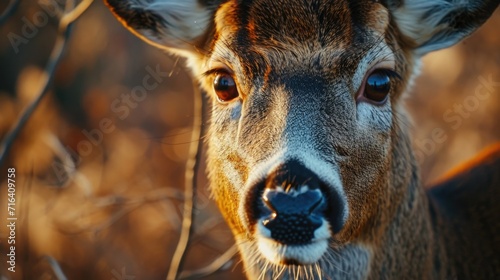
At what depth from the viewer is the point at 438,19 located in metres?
5.59

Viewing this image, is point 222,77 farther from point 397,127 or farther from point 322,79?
point 397,127

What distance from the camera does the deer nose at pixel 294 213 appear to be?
411 cm

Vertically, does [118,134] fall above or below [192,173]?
below

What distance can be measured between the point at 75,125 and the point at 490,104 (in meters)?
6.69

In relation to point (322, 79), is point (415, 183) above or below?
below

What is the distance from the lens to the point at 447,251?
5.89 metres

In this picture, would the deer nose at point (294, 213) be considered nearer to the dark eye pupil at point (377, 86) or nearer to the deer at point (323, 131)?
the deer at point (323, 131)

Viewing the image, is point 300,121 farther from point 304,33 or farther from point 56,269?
point 56,269

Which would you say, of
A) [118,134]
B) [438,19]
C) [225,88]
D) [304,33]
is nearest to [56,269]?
[225,88]

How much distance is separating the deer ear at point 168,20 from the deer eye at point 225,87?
1.88 feet

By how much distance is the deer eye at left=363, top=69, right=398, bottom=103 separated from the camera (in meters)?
4.98

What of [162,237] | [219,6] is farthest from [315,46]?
[162,237]

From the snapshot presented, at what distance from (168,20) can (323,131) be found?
1.77 m

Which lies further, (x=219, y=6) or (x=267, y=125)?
(x=219, y=6)
